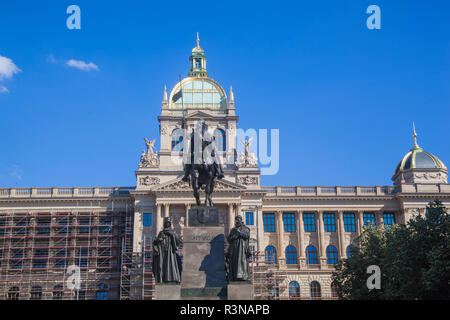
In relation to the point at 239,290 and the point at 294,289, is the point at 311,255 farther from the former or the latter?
the point at 239,290

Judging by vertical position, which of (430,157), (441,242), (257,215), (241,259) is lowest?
(241,259)

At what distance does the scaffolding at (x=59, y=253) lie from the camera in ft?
217

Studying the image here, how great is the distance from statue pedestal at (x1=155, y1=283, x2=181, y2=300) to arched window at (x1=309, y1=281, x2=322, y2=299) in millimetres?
51734

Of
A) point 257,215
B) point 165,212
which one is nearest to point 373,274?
point 257,215

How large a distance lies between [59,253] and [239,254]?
53.9m

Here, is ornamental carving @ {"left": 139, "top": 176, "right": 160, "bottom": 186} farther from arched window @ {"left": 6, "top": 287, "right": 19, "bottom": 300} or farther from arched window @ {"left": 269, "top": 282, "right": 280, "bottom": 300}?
arched window @ {"left": 6, "top": 287, "right": 19, "bottom": 300}

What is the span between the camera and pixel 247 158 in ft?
235

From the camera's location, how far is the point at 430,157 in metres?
75.4

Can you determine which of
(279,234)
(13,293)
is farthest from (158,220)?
(13,293)

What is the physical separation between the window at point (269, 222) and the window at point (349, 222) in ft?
31.8

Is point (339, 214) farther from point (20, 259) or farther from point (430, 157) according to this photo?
point (20, 259)

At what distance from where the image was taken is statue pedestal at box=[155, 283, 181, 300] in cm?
1944

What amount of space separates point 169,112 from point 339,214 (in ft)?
89.3
